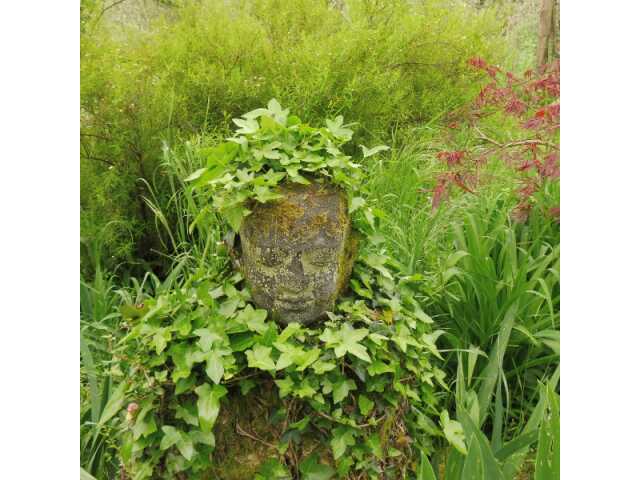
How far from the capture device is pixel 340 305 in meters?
1.64

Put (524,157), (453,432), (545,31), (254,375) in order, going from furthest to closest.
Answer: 1. (545,31)
2. (524,157)
3. (453,432)
4. (254,375)

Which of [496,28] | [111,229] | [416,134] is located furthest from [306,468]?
[496,28]

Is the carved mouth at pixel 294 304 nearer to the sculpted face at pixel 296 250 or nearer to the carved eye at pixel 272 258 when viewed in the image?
the sculpted face at pixel 296 250

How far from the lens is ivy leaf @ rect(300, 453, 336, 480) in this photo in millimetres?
1518

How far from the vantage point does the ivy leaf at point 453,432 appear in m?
1.66

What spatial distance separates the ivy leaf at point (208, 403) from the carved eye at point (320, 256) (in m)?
0.38

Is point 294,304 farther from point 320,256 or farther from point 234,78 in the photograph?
point 234,78

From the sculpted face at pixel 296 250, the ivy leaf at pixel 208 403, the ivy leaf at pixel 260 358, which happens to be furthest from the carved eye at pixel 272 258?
the ivy leaf at pixel 208 403

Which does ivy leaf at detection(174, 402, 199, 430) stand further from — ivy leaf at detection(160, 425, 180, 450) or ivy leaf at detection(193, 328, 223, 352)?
ivy leaf at detection(193, 328, 223, 352)

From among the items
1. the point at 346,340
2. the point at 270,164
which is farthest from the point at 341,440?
the point at 270,164

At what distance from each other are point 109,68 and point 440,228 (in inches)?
79.0

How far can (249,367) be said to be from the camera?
1529mm

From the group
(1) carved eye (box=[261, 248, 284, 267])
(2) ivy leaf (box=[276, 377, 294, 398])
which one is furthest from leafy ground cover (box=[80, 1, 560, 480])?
(1) carved eye (box=[261, 248, 284, 267])

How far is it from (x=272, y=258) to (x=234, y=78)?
228cm
